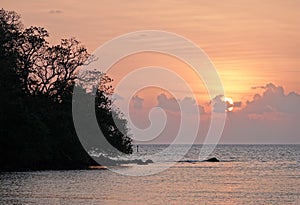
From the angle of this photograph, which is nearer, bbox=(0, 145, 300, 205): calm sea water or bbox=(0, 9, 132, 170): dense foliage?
bbox=(0, 145, 300, 205): calm sea water

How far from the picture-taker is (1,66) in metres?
76.1

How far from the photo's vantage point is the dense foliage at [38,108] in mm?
77312

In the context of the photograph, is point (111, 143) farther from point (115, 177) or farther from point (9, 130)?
point (9, 130)

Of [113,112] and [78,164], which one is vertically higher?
[113,112]

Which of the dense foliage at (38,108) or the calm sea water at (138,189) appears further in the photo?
the dense foliage at (38,108)

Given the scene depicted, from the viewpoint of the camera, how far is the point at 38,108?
86.7m

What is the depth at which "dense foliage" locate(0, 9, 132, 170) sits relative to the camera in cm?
7731

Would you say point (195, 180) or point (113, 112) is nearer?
point (195, 180)

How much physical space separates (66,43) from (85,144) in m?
12.6

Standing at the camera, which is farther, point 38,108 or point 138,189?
point 38,108

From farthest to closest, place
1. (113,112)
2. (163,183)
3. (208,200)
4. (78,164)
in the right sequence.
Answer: (113,112), (78,164), (163,183), (208,200)

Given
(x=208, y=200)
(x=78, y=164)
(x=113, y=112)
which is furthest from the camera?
(x=113, y=112)

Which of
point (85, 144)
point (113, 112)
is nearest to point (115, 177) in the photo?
point (85, 144)

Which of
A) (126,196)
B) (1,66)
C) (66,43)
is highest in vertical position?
(66,43)
